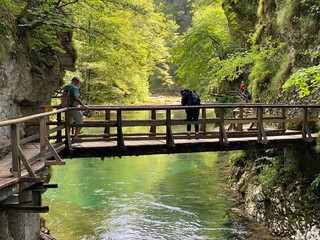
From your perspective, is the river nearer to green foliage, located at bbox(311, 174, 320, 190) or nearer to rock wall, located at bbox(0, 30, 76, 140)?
green foliage, located at bbox(311, 174, 320, 190)

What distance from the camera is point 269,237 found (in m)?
10.9

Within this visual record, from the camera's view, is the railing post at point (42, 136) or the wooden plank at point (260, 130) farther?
the wooden plank at point (260, 130)

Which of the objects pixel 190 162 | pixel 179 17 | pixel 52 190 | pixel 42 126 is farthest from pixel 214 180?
pixel 179 17

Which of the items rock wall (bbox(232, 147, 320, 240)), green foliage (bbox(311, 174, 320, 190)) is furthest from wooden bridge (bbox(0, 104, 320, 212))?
green foliage (bbox(311, 174, 320, 190))

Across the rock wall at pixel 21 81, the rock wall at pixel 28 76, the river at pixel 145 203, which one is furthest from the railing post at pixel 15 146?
the river at pixel 145 203

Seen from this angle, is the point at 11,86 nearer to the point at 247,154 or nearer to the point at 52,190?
the point at 52,190

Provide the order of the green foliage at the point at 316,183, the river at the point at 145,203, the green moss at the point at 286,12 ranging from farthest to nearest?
the green moss at the point at 286,12
the river at the point at 145,203
the green foliage at the point at 316,183

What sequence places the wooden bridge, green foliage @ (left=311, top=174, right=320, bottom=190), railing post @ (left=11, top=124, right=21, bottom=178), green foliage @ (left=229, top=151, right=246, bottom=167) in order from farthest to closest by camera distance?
green foliage @ (left=229, top=151, right=246, bottom=167), green foliage @ (left=311, top=174, right=320, bottom=190), the wooden bridge, railing post @ (left=11, top=124, right=21, bottom=178)

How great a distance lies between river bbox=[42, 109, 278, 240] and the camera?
11461mm

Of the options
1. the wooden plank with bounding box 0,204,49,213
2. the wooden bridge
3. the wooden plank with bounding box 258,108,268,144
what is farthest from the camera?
the wooden plank with bounding box 258,108,268,144

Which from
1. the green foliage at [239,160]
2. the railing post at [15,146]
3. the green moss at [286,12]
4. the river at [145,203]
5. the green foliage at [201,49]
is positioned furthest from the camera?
the green foliage at [201,49]

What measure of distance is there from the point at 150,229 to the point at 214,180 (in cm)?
638

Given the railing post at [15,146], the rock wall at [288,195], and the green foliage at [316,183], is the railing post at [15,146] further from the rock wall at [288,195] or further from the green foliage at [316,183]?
the rock wall at [288,195]

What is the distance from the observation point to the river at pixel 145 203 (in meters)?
11.5
